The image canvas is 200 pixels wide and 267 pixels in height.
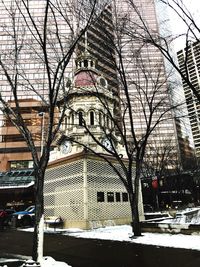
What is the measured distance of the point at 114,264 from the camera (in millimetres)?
7484

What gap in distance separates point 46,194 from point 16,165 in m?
44.8

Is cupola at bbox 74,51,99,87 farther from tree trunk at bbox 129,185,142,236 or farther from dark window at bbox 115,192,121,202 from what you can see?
tree trunk at bbox 129,185,142,236

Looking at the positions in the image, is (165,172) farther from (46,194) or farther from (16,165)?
(16,165)

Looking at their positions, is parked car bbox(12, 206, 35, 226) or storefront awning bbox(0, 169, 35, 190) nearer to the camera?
parked car bbox(12, 206, 35, 226)

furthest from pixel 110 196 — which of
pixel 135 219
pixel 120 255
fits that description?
pixel 120 255

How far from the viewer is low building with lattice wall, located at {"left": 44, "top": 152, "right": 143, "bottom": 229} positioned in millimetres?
18672

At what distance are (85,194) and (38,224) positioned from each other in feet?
34.9

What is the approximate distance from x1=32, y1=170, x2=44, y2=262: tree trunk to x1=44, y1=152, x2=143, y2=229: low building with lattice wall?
10.4 meters

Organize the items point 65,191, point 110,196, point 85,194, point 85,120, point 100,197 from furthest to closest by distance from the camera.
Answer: point 85,120 → point 110,196 → point 65,191 → point 100,197 → point 85,194

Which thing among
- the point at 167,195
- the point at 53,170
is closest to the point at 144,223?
the point at 53,170

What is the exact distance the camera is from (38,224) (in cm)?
790

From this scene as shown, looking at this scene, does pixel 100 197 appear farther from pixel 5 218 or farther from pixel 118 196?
pixel 5 218

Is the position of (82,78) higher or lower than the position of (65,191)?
higher

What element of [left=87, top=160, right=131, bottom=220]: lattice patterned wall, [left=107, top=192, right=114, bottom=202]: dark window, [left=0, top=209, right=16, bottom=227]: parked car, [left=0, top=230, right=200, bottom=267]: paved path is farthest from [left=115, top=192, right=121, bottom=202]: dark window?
[left=0, top=209, right=16, bottom=227]: parked car
